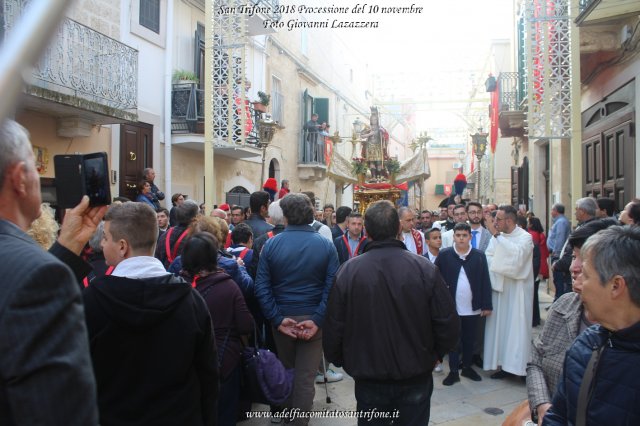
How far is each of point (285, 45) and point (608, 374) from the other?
19.0 m

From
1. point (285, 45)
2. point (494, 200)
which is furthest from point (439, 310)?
point (494, 200)

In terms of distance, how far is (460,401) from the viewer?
5.33 meters

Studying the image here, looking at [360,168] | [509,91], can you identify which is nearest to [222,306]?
[360,168]

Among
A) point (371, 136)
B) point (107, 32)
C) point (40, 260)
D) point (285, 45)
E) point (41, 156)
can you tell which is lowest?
point (40, 260)

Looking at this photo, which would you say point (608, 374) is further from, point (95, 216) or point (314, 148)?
point (314, 148)

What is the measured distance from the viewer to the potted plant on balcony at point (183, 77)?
12.7 meters

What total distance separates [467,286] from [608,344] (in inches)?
164

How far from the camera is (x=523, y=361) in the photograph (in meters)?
5.90

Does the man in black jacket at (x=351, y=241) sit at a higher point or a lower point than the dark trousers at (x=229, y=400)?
higher

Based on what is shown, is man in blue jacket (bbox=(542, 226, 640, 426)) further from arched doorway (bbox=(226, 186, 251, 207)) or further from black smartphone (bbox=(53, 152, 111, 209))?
arched doorway (bbox=(226, 186, 251, 207))

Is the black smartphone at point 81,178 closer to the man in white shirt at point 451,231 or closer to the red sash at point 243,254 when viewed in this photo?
the red sash at point 243,254

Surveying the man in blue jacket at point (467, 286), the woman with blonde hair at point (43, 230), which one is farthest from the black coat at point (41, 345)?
the man in blue jacket at point (467, 286)

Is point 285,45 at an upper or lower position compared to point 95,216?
upper

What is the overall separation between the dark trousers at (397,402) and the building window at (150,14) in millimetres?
10629
